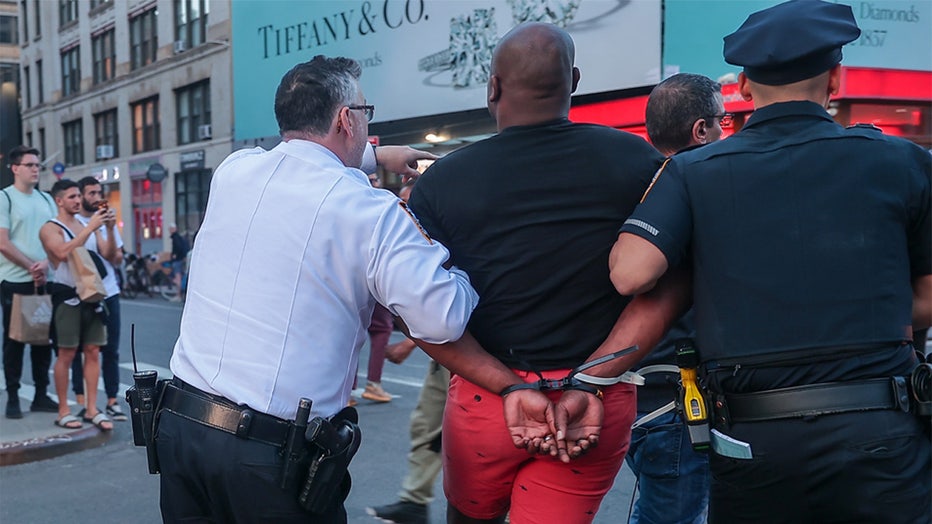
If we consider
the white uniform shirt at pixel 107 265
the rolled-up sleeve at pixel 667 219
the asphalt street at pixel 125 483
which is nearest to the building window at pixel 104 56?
the white uniform shirt at pixel 107 265

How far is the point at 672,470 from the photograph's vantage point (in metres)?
2.89

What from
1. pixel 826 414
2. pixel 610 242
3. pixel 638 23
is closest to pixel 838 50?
pixel 610 242

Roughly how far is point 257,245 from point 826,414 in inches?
56.9

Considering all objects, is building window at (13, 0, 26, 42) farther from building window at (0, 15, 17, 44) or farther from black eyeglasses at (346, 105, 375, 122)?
black eyeglasses at (346, 105, 375, 122)

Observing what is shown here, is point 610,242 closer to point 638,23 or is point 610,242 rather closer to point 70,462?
point 70,462

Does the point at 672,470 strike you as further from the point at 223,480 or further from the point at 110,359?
the point at 110,359

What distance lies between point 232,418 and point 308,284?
390 mm

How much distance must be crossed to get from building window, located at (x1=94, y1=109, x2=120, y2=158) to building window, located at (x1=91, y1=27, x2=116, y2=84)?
2.19 metres

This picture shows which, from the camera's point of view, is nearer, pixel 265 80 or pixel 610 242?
pixel 610 242

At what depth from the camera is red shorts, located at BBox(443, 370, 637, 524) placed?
2.23 meters

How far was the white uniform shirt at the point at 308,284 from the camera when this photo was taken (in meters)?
2.14

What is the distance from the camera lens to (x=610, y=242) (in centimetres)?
223

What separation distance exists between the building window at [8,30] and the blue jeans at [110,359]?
17.8 metres

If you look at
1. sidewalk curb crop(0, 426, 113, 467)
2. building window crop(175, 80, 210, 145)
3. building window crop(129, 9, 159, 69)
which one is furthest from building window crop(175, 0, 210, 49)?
sidewalk curb crop(0, 426, 113, 467)
